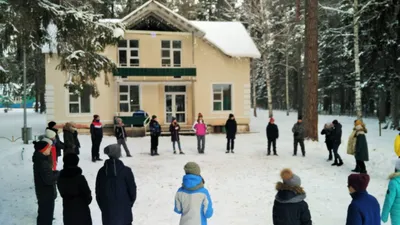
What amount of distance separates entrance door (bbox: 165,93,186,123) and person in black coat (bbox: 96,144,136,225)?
19.6 m

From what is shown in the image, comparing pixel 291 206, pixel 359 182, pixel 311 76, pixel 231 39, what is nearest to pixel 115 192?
pixel 291 206

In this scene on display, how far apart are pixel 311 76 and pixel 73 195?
1492cm

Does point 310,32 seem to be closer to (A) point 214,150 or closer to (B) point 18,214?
(A) point 214,150

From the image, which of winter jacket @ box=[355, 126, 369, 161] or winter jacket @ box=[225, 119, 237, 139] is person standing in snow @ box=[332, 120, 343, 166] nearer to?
winter jacket @ box=[355, 126, 369, 161]

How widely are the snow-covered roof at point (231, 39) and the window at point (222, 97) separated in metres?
2.28

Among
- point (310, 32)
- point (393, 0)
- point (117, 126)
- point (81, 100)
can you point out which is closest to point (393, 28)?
point (393, 0)

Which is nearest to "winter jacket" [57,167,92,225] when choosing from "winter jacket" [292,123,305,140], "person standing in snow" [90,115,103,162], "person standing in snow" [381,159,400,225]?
"person standing in snow" [381,159,400,225]

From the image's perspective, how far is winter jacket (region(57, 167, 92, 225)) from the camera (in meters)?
4.93

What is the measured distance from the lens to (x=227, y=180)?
35.2 ft

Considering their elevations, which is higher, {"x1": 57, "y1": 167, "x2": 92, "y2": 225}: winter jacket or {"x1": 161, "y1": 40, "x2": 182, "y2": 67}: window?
{"x1": 161, "y1": 40, "x2": 182, "y2": 67}: window

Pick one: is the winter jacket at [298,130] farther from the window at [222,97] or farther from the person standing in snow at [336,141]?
the window at [222,97]

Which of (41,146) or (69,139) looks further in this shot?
(69,139)

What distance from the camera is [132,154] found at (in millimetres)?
15656

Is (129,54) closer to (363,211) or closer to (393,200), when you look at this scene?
(393,200)
